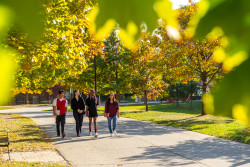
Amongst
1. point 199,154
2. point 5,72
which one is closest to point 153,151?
point 199,154

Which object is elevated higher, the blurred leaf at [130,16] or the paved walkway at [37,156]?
the blurred leaf at [130,16]

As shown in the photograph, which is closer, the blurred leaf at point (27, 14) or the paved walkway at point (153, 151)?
the blurred leaf at point (27, 14)

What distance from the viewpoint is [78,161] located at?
7.11 meters

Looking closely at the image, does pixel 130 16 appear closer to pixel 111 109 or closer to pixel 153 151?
pixel 153 151

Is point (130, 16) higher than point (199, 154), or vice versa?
point (130, 16)

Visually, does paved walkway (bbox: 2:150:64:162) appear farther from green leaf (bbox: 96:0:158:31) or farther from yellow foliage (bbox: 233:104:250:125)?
yellow foliage (bbox: 233:104:250:125)

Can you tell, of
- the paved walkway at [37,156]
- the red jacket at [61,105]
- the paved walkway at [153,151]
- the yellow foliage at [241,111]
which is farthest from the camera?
the red jacket at [61,105]

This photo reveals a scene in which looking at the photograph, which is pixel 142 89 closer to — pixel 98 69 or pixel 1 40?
pixel 98 69

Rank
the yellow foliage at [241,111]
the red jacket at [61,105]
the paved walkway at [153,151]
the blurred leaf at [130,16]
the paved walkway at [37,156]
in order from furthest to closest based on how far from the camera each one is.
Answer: the red jacket at [61,105] < the paved walkway at [37,156] < the paved walkway at [153,151] < the blurred leaf at [130,16] < the yellow foliage at [241,111]

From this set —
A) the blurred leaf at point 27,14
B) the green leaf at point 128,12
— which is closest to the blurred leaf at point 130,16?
the green leaf at point 128,12

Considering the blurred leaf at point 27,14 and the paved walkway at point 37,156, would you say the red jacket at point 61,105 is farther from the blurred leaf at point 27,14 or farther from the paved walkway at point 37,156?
the blurred leaf at point 27,14

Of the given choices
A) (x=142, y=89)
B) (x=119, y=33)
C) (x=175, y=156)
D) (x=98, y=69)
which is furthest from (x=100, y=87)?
(x=119, y=33)

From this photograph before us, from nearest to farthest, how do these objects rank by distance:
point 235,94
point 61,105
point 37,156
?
point 235,94
point 37,156
point 61,105

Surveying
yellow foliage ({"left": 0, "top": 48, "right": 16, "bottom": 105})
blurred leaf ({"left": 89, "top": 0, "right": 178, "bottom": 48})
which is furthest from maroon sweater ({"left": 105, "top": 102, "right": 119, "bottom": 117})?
yellow foliage ({"left": 0, "top": 48, "right": 16, "bottom": 105})
